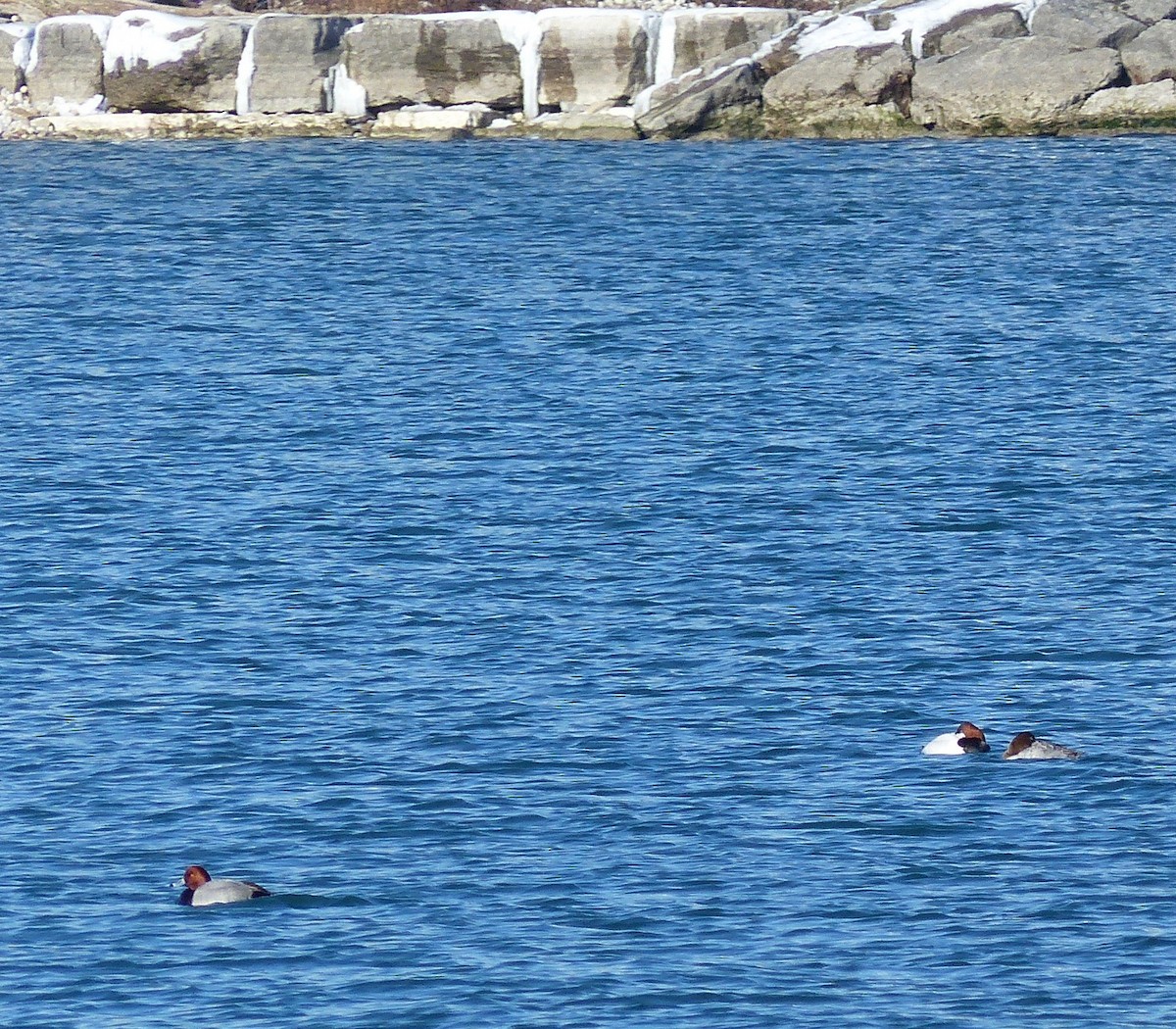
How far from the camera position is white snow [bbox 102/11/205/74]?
191ft

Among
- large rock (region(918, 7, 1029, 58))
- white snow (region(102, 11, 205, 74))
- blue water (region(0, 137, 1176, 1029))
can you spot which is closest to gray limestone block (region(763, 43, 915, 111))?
large rock (region(918, 7, 1029, 58))

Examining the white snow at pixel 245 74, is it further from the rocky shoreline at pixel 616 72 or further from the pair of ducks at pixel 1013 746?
the pair of ducks at pixel 1013 746

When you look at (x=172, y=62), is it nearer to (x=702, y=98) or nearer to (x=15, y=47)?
(x=15, y=47)

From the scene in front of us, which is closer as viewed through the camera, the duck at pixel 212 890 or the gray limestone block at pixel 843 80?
the duck at pixel 212 890

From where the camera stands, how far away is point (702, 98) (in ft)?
188

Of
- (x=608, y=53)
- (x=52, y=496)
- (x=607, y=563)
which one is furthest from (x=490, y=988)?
(x=608, y=53)

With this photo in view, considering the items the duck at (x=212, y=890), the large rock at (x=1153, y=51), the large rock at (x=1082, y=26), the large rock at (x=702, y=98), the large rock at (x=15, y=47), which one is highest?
the large rock at (x=15, y=47)

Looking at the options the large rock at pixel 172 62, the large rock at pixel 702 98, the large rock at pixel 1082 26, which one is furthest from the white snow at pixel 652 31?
the large rock at pixel 172 62

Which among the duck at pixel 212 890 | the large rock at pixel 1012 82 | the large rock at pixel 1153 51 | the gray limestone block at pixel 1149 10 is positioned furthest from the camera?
the gray limestone block at pixel 1149 10

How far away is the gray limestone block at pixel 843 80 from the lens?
2170 inches

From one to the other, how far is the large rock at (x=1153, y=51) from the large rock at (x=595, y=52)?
11.8 meters

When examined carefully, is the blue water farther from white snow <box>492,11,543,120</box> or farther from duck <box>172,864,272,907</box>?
white snow <box>492,11,543,120</box>

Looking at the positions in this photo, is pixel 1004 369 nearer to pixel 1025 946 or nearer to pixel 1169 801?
pixel 1169 801

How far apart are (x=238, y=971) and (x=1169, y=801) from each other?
292 inches
